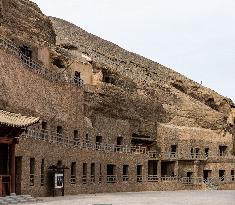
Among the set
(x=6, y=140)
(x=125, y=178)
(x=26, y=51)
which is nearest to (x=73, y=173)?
(x=125, y=178)

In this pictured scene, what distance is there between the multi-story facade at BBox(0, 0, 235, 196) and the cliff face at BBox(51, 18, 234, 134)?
168mm

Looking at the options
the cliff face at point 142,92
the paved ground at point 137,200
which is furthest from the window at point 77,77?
the paved ground at point 137,200

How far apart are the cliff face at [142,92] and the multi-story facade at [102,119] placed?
0.55ft

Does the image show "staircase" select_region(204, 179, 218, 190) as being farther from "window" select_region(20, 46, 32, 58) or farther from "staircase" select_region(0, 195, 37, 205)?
"staircase" select_region(0, 195, 37, 205)

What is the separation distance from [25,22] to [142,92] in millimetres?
22176

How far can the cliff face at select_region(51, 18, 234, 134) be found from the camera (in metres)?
63.0

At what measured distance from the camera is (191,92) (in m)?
81.9

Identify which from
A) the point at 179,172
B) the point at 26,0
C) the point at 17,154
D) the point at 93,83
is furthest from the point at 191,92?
the point at 17,154

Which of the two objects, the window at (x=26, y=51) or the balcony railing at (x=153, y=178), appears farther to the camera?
the balcony railing at (x=153, y=178)

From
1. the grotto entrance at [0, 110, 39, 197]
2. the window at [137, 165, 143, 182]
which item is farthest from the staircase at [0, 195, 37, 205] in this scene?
the window at [137, 165, 143, 182]

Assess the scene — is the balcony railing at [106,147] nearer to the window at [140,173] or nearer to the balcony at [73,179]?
the window at [140,173]

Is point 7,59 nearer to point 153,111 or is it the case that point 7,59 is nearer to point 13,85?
point 13,85

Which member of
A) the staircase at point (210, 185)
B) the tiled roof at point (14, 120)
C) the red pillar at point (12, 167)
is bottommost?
the staircase at point (210, 185)

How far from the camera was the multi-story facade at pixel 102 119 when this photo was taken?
4188 centimetres
